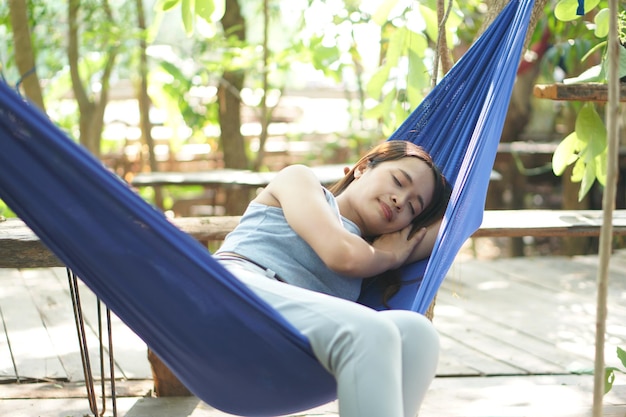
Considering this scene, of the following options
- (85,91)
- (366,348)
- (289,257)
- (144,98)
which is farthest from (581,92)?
(144,98)

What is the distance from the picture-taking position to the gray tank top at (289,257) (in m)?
1.67

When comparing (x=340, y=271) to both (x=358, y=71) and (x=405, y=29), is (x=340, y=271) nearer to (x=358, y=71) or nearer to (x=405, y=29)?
(x=405, y=29)

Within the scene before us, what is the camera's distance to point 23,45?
3705 mm

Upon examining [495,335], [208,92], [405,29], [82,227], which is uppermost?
[405,29]

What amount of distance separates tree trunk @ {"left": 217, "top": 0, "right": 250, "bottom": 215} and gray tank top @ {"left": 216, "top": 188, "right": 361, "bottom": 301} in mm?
3237

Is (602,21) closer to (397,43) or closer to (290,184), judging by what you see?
(397,43)

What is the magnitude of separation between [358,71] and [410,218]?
334 centimetres

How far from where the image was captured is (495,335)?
2.87 m

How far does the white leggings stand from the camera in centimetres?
127

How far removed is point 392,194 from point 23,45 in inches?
101

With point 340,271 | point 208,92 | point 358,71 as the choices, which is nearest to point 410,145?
point 340,271

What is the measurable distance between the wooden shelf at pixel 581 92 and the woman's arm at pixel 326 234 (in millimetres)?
479

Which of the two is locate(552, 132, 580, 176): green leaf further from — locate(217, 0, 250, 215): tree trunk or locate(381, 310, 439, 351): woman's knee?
locate(217, 0, 250, 215): tree trunk

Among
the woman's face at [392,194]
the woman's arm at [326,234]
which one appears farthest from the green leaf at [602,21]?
the woman's arm at [326,234]
